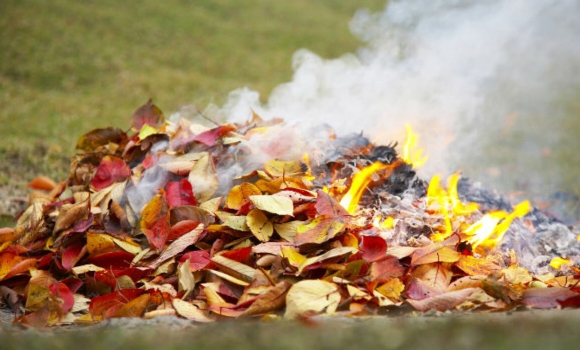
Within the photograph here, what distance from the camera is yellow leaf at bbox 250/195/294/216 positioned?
261 centimetres

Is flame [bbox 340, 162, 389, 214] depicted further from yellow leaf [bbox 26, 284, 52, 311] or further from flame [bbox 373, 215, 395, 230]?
yellow leaf [bbox 26, 284, 52, 311]

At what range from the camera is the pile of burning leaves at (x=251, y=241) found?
→ 2.29 metres

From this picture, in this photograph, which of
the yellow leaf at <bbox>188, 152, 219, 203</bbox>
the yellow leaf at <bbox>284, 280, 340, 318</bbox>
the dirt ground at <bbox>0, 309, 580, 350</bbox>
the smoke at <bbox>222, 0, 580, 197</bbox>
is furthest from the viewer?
the smoke at <bbox>222, 0, 580, 197</bbox>

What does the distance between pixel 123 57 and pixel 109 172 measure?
7.14 m

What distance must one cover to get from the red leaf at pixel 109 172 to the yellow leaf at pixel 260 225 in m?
0.93

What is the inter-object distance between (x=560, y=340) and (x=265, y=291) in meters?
1.08

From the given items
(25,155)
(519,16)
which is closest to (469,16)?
(519,16)

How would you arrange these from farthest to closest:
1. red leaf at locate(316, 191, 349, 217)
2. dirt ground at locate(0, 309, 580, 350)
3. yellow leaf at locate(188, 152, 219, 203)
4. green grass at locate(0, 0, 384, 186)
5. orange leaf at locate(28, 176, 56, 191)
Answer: green grass at locate(0, 0, 384, 186) → orange leaf at locate(28, 176, 56, 191) → yellow leaf at locate(188, 152, 219, 203) → red leaf at locate(316, 191, 349, 217) → dirt ground at locate(0, 309, 580, 350)

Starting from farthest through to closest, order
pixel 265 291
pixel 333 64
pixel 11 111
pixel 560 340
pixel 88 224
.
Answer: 1. pixel 11 111
2. pixel 333 64
3. pixel 88 224
4. pixel 265 291
5. pixel 560 340

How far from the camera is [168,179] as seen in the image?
3141 millimetres

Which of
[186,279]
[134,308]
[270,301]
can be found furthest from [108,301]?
[270,301]

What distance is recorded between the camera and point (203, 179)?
9.87 feet

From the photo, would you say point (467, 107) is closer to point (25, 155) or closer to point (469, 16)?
point (469, 16)

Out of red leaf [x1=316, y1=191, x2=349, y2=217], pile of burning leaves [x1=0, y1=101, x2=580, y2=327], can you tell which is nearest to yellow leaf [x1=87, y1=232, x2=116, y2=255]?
pile of burning leaves [x1=0, y1=101, x2=580, y2=327]
